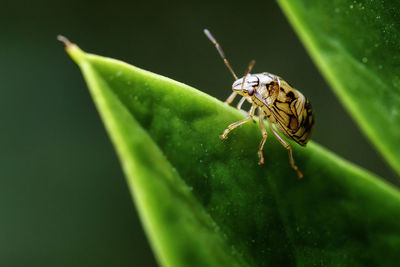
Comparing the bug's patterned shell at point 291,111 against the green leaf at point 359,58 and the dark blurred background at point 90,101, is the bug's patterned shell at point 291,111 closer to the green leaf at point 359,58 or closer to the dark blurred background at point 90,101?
the green leaf at point 359,58

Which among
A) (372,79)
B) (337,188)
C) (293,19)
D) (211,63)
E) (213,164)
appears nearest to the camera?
(293,19)

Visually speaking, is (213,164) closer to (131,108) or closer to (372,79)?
(131,108)

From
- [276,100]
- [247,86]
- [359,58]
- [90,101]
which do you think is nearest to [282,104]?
[276,100]

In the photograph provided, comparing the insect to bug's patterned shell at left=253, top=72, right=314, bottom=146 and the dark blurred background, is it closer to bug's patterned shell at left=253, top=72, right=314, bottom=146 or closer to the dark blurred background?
bug's patterned shell at left=253, top=72, right=314, bottom=146

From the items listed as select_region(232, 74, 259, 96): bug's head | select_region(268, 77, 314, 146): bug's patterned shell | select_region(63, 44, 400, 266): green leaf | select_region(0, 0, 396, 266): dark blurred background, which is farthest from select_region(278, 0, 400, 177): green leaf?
select_region(0, 0, 396, 266): dark blurred background

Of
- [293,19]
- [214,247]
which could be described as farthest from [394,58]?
[214,247]
